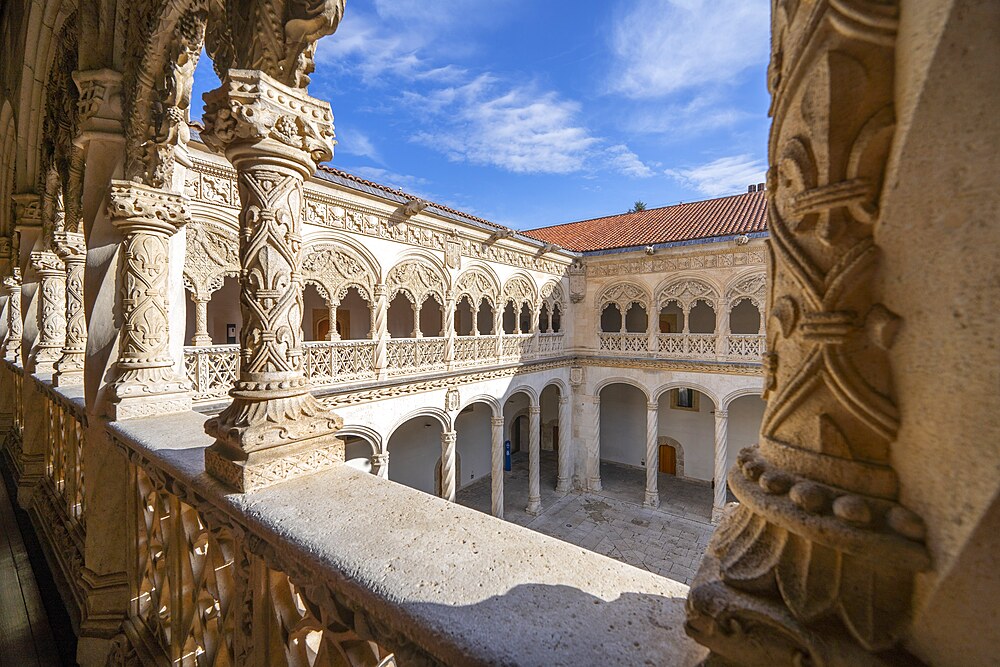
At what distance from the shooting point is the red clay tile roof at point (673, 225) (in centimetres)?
1227

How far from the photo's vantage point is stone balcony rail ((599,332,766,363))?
11422 mm

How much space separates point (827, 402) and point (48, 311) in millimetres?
7378

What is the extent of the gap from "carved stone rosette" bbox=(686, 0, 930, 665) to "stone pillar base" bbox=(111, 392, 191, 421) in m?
3.20

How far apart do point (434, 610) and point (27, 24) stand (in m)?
5.76

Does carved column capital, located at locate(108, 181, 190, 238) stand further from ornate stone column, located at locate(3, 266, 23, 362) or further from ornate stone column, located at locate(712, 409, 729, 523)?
ornate stone column, located at locate(712, 409, 729, 523)

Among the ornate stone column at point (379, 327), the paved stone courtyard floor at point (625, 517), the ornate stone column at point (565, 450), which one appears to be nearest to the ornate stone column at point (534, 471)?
the paved stone courtyard floor at point (625, 517)

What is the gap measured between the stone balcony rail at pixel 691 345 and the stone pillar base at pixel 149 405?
38.4 ft

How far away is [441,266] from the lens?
966 cm

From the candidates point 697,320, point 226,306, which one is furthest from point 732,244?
point 226,306

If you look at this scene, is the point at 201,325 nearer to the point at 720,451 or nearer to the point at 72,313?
the point at 72,313

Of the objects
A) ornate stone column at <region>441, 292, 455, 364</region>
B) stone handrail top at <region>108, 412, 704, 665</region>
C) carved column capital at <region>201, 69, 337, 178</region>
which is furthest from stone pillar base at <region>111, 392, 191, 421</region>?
ornate stone column at <region>441, 292, 455, 364</region>

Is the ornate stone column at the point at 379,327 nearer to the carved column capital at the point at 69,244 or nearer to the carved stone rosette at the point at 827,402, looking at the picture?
the carved column capital at the point at 69,244

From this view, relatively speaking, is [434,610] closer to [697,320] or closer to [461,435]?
[461,435]

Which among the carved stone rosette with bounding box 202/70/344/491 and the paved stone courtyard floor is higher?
the carved stone rosette with bounding box 202/70/344/491
